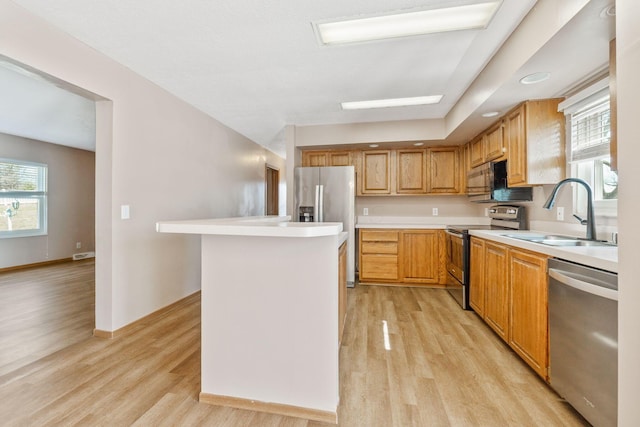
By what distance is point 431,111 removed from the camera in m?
3.69

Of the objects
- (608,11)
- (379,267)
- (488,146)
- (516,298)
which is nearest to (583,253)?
(516,298)

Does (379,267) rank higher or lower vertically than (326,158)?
lower

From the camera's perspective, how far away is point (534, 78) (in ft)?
6.82

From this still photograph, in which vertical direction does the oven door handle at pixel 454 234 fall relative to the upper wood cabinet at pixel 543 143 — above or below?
below

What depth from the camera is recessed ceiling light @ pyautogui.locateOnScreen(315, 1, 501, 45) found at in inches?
72.9

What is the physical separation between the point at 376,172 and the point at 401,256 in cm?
136

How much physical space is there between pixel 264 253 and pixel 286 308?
1.06 ft

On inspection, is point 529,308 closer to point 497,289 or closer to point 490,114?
point 497,289

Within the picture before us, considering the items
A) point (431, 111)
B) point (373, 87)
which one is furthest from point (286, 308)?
point (431, 111)

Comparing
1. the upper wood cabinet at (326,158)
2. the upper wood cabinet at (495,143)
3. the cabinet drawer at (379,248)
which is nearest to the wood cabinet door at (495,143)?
the upper wood cabinet at (495,143)

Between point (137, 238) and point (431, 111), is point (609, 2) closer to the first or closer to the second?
point (431, 111)

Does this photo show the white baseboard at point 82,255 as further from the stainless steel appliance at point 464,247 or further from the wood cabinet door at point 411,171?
the stainless steel appliance at point 464,247

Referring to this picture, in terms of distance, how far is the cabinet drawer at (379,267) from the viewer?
410 cm

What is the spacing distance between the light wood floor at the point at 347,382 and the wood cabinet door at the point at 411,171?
217 cm
